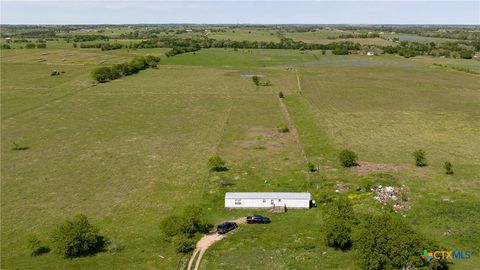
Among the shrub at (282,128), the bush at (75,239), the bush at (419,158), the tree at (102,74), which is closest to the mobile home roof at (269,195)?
the bush at (75,239)

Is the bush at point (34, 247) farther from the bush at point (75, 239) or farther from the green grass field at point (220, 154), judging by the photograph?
the bush at point (75, 239)

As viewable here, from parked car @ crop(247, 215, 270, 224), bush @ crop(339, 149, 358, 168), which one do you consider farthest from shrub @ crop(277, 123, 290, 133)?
parked car @ crop(247, 215, 270, 224)

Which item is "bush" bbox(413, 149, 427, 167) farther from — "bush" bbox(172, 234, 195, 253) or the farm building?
"bush" bbox(172, 234, 195, 253)

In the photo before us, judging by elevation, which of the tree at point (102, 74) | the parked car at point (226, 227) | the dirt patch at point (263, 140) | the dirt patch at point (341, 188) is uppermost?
the tree at point (102, 74)

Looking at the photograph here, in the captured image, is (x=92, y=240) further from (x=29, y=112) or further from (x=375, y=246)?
(x=29, y=112)

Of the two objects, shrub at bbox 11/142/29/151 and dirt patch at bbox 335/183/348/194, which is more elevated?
shrub at bbox 11/142/29/151

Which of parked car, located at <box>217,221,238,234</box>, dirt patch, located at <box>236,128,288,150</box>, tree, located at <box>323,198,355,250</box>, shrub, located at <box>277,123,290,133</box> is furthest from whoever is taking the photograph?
shrub, located at <box>277,123,290,133</box>

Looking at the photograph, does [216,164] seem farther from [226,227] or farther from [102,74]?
[102,74]
